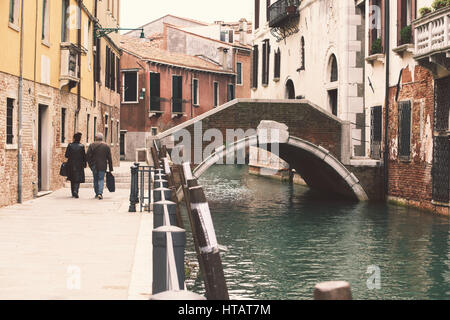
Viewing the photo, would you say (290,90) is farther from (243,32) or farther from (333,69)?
(243,32)

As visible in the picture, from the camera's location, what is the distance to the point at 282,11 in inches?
989

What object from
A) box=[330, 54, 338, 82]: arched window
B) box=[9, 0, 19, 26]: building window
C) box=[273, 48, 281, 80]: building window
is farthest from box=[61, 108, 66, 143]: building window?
box=[273, 48, 281, 80]: building window

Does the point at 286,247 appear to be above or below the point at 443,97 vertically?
below

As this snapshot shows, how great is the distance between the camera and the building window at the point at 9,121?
12.3 metres

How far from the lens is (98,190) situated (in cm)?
1352

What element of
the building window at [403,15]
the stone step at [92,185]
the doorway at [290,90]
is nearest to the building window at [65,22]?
the stone step at [92,185]

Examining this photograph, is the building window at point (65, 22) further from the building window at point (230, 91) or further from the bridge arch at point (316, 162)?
the building window at point (230, 91)

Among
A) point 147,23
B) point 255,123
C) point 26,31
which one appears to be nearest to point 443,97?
point 255,123

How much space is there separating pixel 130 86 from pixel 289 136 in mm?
18370

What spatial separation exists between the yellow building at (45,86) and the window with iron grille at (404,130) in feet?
24.2

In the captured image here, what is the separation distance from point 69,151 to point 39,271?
26.8ft

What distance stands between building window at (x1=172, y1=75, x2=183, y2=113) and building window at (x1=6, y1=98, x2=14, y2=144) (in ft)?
81.8

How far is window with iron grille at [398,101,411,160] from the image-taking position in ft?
53.9
